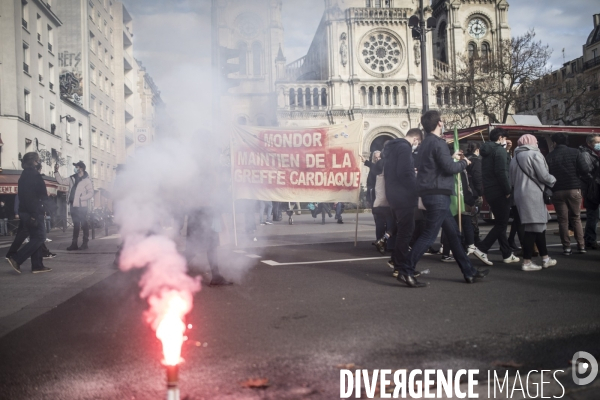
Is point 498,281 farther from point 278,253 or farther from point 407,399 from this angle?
point 278,253

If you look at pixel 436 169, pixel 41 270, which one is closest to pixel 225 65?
pixel 436 169

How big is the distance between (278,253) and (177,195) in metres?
4.12

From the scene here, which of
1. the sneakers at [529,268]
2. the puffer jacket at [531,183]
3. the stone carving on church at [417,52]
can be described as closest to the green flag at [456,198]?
the puffer jacket at [531,183]

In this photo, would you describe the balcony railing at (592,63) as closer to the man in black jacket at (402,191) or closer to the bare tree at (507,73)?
the bare tree at (507,73)

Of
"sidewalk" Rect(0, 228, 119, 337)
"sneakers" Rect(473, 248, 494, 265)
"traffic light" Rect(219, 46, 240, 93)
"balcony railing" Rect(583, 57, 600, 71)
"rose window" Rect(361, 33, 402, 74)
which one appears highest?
"rose window" Rect(361, 33, 402, 74)

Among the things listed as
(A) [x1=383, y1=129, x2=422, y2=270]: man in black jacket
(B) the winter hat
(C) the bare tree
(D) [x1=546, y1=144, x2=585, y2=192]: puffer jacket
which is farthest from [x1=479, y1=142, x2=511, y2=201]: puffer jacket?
(C) the bare tree

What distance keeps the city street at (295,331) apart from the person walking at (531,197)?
0.36 m

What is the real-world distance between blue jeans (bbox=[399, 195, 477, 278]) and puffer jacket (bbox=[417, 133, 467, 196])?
0.32 feet

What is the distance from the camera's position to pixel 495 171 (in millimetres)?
7672

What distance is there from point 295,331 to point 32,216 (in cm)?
620

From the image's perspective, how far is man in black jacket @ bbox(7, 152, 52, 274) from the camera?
8.38 metres

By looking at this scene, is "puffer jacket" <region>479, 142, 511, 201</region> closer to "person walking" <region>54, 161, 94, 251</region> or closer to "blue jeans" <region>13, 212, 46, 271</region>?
"blue jeans" <region>13, 212, 46, 271</region>

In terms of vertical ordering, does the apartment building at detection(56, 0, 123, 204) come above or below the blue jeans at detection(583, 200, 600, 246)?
above

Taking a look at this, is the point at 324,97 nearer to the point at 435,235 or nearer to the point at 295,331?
the point at 435,235
